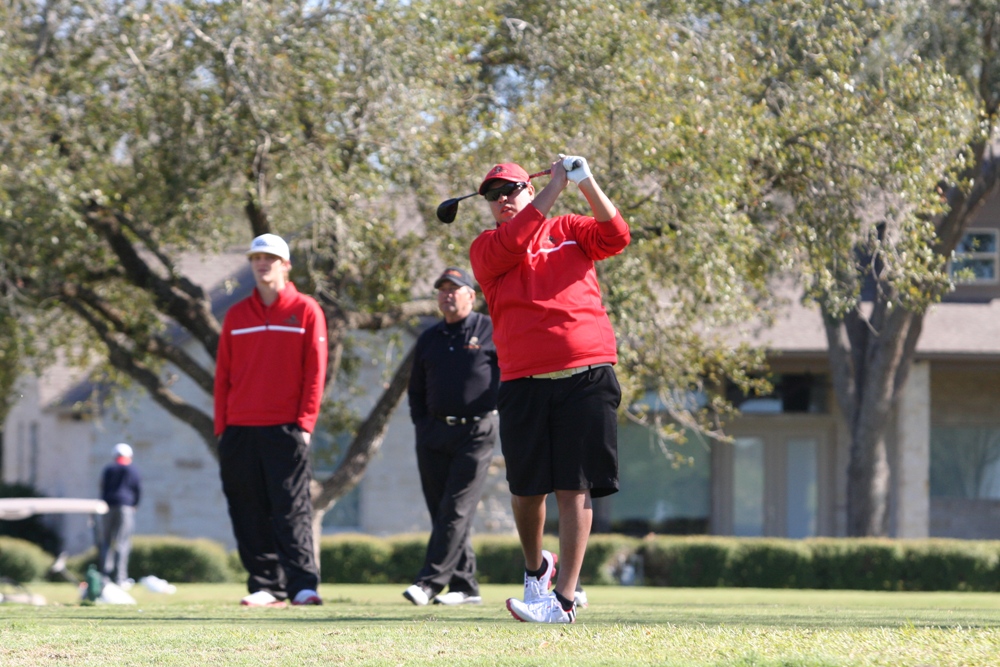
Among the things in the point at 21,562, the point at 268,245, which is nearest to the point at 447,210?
the point at 268,245

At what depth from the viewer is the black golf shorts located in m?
5.11

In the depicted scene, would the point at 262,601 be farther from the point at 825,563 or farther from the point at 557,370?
the point at 825,563

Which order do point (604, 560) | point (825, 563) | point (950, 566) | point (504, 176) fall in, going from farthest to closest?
point (604, 560) → point (825, 563) → point (950, 566) → point (504, 176)

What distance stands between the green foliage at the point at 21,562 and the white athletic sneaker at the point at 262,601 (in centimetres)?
1157

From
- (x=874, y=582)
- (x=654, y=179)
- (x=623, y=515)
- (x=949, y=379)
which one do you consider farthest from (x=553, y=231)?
(x=949, y=379)

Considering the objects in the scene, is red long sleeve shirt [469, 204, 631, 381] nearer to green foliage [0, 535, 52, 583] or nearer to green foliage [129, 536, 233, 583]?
green foliage [129, 536, 233, 583]

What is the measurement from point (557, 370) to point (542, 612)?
0.97 metres

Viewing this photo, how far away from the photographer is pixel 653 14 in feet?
33.1

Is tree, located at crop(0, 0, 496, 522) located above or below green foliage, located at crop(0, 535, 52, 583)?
above

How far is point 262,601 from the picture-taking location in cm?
689

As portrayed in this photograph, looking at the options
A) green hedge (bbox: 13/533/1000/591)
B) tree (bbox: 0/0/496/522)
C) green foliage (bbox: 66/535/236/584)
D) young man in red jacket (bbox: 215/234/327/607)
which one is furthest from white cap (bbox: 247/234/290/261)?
green foliage (bbox: 66/535/236/584)

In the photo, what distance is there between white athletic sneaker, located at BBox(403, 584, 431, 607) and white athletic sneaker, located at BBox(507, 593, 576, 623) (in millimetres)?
1782

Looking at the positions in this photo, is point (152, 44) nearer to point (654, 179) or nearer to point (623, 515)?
point (654, 179)

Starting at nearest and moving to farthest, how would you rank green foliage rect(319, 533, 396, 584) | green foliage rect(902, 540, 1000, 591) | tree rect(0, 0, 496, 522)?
tree rect(0, 0, 496, 522), green foliage rect(902, 540, 1000, 591), green foliage rect(319, 533, 396, 584)
